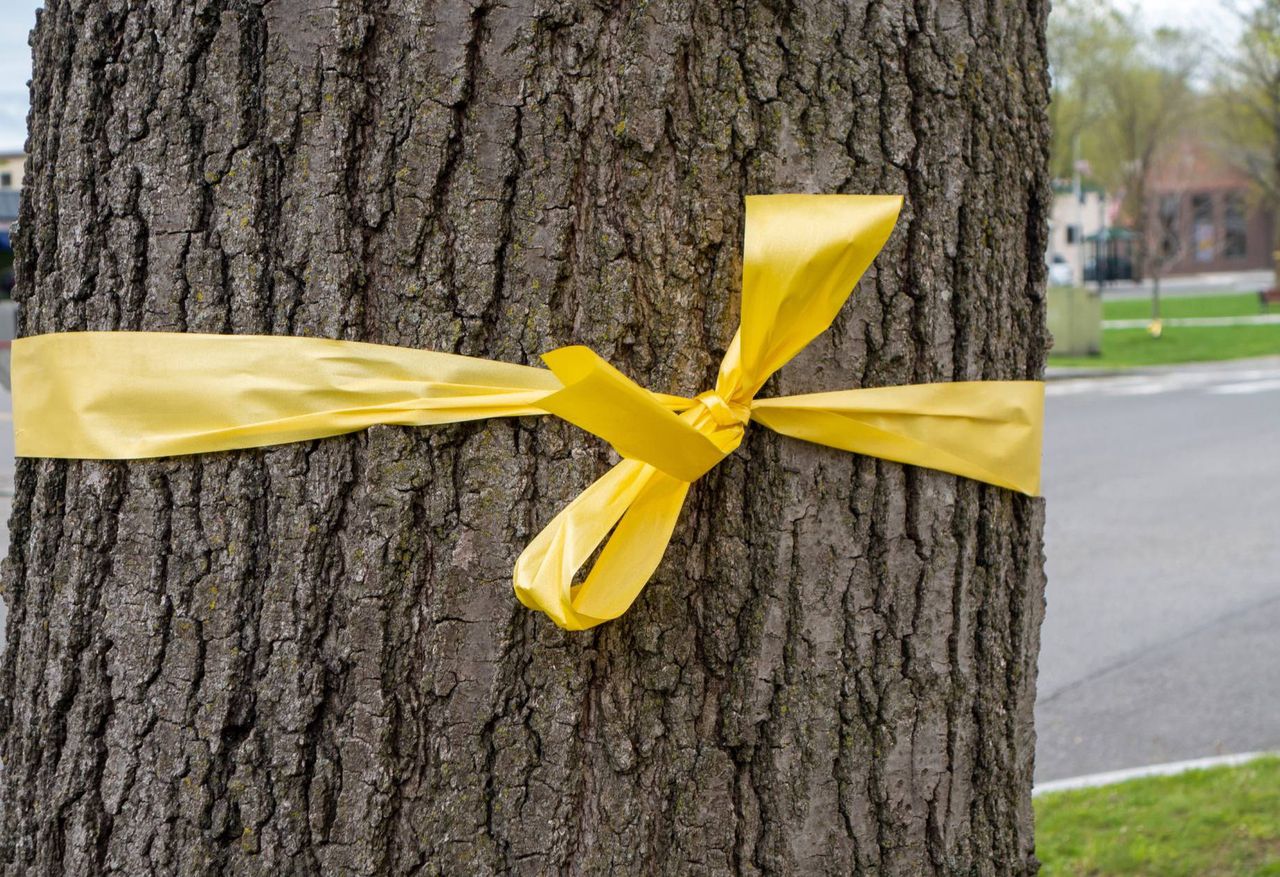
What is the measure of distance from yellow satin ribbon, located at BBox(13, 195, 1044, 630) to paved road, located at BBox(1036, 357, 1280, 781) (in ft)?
11.4

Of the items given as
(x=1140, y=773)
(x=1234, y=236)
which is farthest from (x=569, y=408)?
(x=1234, y=236)

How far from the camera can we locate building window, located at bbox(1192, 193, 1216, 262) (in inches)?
2288

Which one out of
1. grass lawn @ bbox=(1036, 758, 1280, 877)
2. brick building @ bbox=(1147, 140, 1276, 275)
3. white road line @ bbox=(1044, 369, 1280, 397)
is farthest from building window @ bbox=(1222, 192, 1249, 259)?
grass lawn @ bbox=(1036, 758, 1280, 877)

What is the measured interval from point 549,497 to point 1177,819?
3017mm

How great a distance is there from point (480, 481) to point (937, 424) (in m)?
0.56

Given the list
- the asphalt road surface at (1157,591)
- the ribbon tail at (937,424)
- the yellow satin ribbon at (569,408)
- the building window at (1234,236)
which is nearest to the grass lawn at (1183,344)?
the asphalt road surface at (1157,591)

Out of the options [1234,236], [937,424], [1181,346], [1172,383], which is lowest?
[1172,383]

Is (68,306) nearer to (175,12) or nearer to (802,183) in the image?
(175,12)

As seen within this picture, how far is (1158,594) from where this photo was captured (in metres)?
6.63

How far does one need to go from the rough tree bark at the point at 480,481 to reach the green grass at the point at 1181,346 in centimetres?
1816

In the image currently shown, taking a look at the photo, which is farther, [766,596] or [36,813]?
[36,813]

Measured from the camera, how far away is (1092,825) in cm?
375

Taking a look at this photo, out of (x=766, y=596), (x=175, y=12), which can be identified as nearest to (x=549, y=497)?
(x=766, y=596)

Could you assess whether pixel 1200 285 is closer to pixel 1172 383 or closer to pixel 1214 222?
pixel 1214 222
